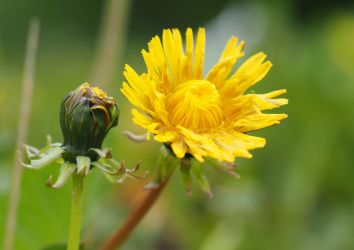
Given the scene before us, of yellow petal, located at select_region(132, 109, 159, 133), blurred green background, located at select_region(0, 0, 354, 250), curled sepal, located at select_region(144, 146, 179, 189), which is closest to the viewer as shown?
yellow petal, located at select_region(132, 109, 159, 133)

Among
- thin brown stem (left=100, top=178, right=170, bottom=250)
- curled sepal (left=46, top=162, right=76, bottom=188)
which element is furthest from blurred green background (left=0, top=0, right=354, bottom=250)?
curled sepal (left=46, top=162, right=76, bottom=188)

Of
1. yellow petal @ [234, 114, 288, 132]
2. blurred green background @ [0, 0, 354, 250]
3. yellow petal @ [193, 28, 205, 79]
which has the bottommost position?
blurred green background @ [0, 0, 354, 250]

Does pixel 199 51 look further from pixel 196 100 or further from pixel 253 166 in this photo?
pixel 253 166

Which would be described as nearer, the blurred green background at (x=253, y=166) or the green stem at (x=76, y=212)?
the green stem at (x=76, y=212)

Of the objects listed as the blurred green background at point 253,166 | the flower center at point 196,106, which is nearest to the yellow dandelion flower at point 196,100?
the flower center at point 196,106

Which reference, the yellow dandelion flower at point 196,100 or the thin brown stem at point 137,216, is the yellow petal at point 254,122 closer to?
the yellow dandelion flower at point 196,100

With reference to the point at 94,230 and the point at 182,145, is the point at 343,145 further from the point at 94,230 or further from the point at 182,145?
the point at 182,145

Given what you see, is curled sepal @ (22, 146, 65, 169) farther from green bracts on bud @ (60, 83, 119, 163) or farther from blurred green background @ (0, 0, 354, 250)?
blurred green background @ (0, 0, 354, 250)

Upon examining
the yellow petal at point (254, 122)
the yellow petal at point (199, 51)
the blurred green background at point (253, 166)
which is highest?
the yellow petal at point (199, 51)
